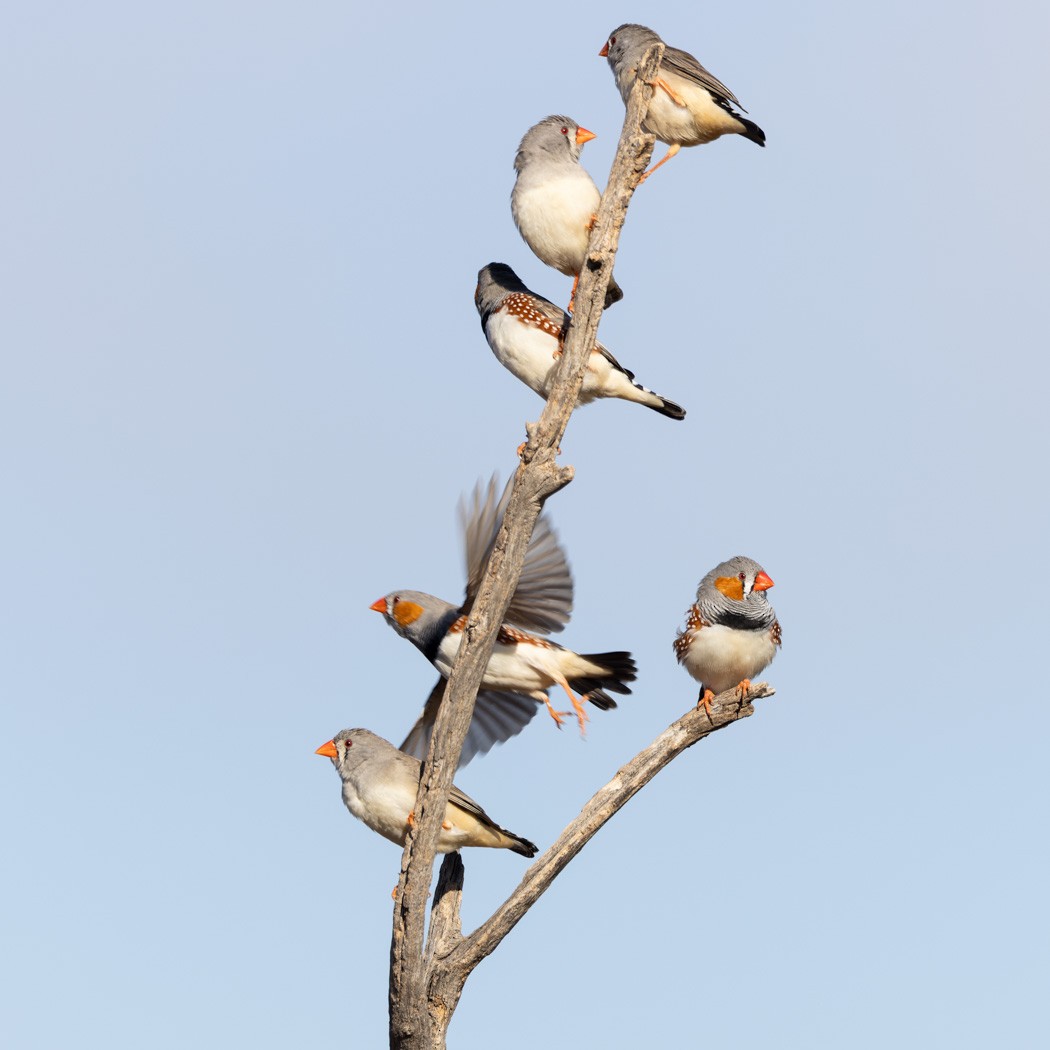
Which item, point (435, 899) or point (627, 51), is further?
point (627, 51)

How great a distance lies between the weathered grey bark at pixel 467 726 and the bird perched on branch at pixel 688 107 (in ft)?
1.72

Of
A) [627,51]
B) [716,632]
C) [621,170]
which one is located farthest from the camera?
[627,51]

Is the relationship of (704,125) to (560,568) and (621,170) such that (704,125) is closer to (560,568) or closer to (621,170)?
(621,170)

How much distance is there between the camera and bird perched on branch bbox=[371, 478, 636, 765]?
6.36 meters

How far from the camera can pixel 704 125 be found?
661cm

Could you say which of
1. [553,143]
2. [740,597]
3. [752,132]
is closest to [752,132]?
[752,132]

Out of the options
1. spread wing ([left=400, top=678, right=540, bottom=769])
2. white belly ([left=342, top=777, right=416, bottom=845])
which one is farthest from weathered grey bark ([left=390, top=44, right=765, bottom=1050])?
spread wing ([left=400, top=678, right=540, bottom=769])

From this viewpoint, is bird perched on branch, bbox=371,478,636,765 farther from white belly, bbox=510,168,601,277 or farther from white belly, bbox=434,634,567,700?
white belly, bbox=510,168,601,277

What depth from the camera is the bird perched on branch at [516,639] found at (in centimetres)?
636

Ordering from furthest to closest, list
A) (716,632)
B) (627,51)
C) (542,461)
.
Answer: (627,51) < (716,632) < (542,461)

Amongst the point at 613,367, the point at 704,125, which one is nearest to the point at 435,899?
the point at 613,367

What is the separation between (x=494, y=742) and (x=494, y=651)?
0.88 metres

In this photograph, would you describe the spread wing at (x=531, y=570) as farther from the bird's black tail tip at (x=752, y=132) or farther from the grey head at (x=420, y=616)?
the bird's black tail tip at (x=752, y=132)

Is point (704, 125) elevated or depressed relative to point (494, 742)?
elevated
